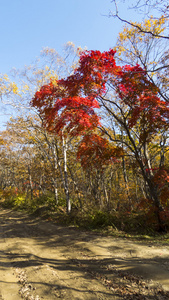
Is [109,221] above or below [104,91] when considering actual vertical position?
below

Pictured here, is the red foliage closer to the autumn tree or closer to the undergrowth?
the autumn tree

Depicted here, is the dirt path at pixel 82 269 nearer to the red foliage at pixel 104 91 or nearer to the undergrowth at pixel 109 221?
the undergrowth at pixel 109 221

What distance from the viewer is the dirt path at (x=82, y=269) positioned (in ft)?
10.5

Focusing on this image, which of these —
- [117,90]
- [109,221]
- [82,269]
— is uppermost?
[117,90]

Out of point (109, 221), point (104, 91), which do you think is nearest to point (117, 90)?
point (104, 91)

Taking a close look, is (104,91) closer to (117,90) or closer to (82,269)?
(117,90)

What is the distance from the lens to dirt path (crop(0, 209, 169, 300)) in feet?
10.5

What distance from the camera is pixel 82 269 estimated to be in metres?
4.14

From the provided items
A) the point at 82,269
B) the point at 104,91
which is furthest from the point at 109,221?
the point at 104,91

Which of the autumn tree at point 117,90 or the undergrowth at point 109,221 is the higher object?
the autumn tree at point 117,90

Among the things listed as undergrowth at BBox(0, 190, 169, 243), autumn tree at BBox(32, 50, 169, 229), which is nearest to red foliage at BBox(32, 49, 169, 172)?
autumn tree at BBox(32, 50, 169, 229)

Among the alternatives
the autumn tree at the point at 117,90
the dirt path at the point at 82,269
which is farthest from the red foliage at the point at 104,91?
the dirt path at the point at 82,269

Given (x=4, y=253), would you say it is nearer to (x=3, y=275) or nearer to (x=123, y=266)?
(x=3, y=275)

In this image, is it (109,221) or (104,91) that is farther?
(109,221)
